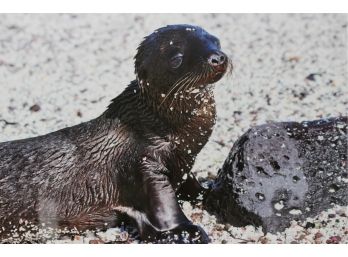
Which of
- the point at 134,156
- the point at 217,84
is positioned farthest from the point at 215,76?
the point at 217,84

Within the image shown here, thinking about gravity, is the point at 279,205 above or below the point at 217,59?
below

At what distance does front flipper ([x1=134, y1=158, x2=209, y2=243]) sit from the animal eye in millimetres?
536

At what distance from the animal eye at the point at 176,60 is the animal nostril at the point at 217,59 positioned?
17 cm

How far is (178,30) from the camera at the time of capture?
3.91 meters

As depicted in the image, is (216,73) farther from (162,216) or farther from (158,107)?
(162,216)

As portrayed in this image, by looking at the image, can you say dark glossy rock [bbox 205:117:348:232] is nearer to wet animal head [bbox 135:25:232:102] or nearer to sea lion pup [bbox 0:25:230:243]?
sea lion pup [bbox 0:25:230:243]

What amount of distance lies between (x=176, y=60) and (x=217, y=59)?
0.75 ft

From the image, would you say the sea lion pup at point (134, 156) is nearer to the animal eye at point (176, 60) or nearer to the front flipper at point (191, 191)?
the animal eye at point (176, 60)

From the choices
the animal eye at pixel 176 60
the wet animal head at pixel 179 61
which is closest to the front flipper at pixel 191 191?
the wet animal head at pixel 179 61

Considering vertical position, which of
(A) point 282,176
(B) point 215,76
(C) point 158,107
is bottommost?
(A) point 282,176

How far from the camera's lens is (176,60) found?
3.84 m

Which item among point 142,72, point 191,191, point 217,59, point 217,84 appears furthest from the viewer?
point 217,84

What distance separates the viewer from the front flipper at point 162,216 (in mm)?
3791

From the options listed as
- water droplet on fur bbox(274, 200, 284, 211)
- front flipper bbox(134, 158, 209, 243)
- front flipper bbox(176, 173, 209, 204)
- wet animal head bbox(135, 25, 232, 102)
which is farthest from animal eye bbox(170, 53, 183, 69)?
water droplet on fur bbox(274, 200, 284, 211)
